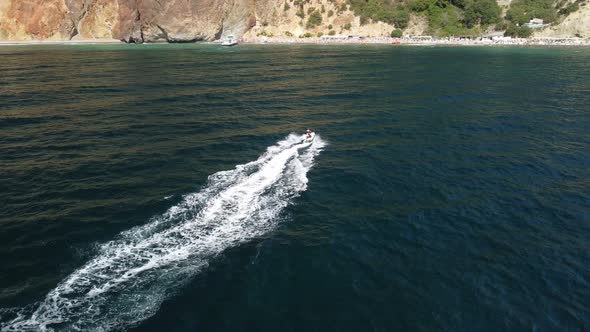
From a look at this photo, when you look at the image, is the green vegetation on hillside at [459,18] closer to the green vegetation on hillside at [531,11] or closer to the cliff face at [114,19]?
the green vegetation on hillside at [531,11]

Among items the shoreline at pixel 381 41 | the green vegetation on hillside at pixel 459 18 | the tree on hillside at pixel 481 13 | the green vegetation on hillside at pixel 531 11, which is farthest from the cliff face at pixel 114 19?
the green vegetation on hillside at pixel 531 11

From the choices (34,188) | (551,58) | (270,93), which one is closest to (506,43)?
(551,58)

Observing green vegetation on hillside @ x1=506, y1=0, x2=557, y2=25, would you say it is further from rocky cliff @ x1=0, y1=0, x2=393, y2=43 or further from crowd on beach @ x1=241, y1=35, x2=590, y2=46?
rocky cliff @ x1=0, y1=0, x2=393, y2=43

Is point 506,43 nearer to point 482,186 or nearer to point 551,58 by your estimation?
point 551,58

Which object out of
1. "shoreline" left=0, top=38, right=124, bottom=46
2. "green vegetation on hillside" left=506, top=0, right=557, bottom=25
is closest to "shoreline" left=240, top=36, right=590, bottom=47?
"green vegetation on hillside" left=506, top=0, right=557, bottom=25

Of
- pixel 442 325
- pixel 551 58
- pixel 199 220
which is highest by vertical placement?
pixel 551 58

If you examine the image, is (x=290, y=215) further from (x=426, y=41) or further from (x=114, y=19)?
(x=114, y=19)
